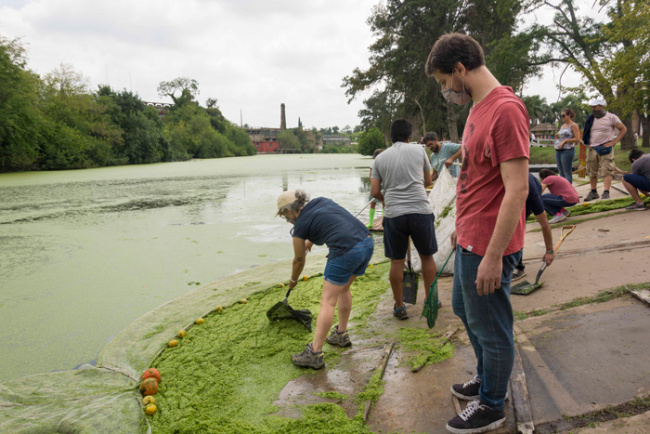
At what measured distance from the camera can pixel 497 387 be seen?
173 centimetres

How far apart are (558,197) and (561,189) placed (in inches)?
4.7

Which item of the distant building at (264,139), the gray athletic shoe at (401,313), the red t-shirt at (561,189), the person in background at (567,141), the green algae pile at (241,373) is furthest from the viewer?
the distant building at (264,139)

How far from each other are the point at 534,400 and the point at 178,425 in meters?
1.89

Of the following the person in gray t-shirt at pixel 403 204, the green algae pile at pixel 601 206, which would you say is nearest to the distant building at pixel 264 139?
the green algae pile at pixel 601 206

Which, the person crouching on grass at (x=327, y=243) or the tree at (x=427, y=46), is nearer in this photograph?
the person crouching on grass at (x=327, y=243)

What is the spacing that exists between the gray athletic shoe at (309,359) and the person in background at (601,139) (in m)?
5.98

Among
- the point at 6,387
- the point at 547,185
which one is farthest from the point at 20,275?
the point at 547,185

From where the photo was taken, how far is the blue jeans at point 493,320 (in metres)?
1.65

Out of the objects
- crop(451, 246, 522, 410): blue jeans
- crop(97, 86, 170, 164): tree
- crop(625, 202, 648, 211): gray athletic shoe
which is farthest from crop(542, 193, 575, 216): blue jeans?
crop(97, 86, 170, 164): tree

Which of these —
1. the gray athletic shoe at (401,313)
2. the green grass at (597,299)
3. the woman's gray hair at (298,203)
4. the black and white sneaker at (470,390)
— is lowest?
the gray athletic shoe at (401,313)

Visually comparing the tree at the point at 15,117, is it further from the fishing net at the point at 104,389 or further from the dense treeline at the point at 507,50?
the fishing net at the point at 104,389

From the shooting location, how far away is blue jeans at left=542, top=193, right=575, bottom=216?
544 centimetres

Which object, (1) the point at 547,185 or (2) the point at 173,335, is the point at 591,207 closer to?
(1) the point at 547,185

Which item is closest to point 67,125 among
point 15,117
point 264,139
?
point 15,117
